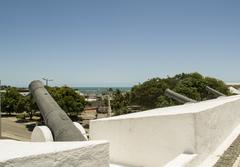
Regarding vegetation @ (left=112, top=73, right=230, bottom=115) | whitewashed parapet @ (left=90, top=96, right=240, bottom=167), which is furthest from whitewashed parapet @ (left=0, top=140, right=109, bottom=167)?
vegetation @ (left=112, top=73, right=230, bottom=115)

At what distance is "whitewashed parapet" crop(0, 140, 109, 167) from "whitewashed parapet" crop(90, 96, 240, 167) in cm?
288

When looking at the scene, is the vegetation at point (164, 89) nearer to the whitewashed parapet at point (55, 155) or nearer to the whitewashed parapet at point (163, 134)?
the whitewashed parapet at point (163, 134)

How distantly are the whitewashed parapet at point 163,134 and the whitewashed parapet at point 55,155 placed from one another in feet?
9.45


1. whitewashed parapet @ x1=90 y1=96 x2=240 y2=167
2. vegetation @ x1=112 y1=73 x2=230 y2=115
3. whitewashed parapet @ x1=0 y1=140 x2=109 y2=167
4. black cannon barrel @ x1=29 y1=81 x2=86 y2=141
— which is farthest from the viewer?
vegetation @ x1=112 y1=73 x2=230 y2=115

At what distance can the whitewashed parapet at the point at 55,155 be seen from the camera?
2198 mm

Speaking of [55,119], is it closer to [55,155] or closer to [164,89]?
[55,155]

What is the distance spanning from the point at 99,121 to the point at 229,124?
12.2 ft

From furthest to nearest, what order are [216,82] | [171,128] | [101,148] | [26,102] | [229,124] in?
[26,102]
[216,82]
[229,124]
[171,128]
[101,148]

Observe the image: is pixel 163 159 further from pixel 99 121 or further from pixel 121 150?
pixel 99 121

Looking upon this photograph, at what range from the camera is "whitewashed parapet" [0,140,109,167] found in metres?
2.20

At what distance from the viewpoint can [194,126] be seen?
557 centimetres

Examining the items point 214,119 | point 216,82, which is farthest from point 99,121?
point 216,82

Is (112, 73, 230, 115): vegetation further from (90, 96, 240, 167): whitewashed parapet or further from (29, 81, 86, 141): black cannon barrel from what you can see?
(90, 96, 240, 167): whitewashed parapet

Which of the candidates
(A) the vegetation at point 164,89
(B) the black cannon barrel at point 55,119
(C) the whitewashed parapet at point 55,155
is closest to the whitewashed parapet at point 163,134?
(B) the black cannon barrel at point 55,119
